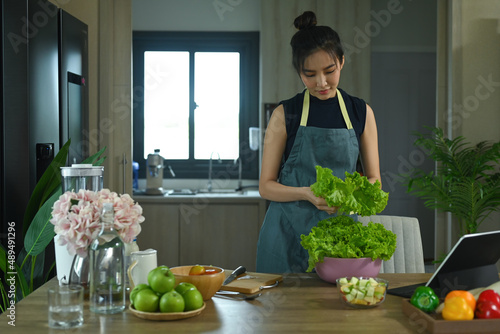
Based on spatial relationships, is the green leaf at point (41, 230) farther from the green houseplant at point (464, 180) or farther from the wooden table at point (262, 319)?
the green houseplant at point (464, 180)

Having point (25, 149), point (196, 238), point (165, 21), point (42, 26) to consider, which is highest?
point (165, 21)

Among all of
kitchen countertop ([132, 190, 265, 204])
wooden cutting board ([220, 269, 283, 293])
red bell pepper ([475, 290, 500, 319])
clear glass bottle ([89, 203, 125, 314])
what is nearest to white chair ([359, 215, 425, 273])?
wooden cutting board ([220, 269, 283, 293])

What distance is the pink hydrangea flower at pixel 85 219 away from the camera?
5.01 ft

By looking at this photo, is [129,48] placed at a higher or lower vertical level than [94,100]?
higher

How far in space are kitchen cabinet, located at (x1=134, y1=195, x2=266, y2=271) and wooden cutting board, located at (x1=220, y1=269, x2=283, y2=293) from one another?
2874mm

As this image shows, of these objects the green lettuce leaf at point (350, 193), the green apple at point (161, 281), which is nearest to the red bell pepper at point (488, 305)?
the green lettuce leaf at point (350, 193)

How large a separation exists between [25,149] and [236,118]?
295 cm

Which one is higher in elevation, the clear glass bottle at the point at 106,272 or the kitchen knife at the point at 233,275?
the clear glass bottle at the point at 106,272

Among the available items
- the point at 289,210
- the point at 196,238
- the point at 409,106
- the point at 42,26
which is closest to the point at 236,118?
the point at 196,238

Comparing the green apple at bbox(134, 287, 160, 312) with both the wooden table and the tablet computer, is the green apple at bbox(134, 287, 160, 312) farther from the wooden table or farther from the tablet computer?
the tablet computer

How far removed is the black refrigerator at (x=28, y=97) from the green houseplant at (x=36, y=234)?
58 cm

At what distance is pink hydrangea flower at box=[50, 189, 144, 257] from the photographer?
1526 millimetres

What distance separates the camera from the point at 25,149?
2.79 metres

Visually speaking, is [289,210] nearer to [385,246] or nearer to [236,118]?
[385,246]
